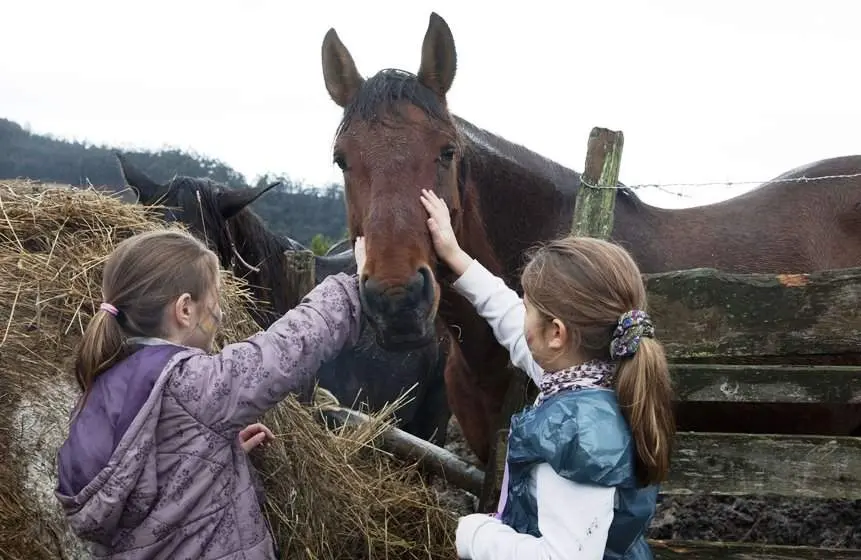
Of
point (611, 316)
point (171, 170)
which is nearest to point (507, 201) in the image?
point (611, 316)

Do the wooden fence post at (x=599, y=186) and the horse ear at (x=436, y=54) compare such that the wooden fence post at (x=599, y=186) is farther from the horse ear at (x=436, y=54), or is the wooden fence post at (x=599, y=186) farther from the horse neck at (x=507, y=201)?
the horse ear at (x=436, y=54)

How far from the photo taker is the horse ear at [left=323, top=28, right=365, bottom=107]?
3.13m

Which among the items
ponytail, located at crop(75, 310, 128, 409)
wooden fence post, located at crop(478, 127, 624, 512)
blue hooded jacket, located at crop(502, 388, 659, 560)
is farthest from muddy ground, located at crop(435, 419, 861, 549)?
ponytail, located at crop(75, 310, 128, 409)

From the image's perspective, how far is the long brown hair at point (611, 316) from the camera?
1636 mm

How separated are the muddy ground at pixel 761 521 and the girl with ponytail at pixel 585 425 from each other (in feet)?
9.32

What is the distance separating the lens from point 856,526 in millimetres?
4527

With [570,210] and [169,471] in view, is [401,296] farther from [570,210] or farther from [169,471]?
[570,210]

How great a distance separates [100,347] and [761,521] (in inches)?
168

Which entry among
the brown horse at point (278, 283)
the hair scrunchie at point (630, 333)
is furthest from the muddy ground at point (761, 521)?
the hair scrunchie at point (630, 333)

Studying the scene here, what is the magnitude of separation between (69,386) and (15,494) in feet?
1.15

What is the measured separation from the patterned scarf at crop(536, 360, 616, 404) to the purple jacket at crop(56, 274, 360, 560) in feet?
2.23

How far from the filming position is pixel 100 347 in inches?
74.7

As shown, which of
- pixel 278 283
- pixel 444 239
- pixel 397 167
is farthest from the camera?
pixel 278 283

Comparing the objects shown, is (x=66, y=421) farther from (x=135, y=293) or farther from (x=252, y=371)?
(x=252, y=371)
